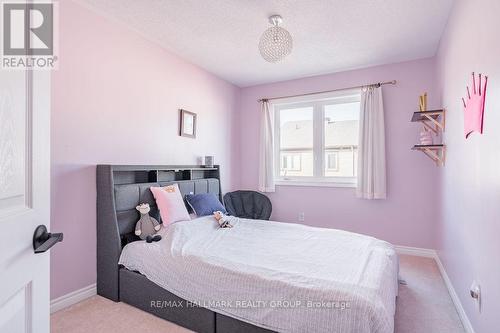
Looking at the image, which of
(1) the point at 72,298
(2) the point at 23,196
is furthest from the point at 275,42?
(1) the point at 72,298

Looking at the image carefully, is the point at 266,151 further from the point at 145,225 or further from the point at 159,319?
the point at 159,319

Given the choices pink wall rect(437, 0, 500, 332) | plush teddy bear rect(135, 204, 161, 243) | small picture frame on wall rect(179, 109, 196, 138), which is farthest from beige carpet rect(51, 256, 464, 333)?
small picture frame on wall rect(179, 109, 196, 138)

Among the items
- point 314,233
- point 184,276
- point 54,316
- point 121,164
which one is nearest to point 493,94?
point 314,233

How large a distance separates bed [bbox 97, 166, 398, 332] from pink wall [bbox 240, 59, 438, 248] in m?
1.32

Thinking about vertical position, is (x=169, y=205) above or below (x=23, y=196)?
below

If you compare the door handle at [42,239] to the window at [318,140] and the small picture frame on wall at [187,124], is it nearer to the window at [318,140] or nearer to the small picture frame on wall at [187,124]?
the small picture frame on wall at [187,124]

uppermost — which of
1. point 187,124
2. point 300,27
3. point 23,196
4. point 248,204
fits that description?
point 300,27

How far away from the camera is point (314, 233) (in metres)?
2.56

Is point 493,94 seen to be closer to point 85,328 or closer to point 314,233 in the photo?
point 314,233

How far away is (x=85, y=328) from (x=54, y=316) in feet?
1.14

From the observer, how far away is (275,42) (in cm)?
229

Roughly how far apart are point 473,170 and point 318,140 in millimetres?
2372

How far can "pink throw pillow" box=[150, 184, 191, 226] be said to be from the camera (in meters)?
2.49

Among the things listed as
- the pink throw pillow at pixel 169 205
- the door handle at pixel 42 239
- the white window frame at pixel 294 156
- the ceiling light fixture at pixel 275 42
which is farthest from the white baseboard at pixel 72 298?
the white window frame at pixel 294 156
